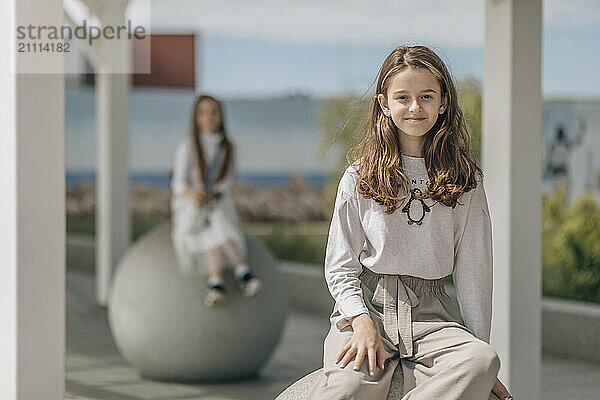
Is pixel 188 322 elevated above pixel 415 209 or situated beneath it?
situated beneath

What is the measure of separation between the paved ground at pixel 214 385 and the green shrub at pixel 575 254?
1407 mm

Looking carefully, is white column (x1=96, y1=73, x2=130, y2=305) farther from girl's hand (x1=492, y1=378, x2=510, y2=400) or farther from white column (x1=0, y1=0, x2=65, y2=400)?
girl's hand (x1=492, y1=378, x2=510, y2=400)

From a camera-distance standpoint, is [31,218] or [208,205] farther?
[208,205]

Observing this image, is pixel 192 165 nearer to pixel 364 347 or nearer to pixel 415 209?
pixel 415 209

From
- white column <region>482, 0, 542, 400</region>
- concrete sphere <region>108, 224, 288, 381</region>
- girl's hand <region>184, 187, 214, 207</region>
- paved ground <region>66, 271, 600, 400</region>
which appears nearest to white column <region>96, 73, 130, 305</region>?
paved ground <region>66, 271, 600, 400</region>

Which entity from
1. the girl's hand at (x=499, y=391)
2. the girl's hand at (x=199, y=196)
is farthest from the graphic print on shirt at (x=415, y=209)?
the girl's hand at (x=199, y=196)

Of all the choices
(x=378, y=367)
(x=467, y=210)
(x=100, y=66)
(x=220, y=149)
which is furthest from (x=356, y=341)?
(x=100, y=66)

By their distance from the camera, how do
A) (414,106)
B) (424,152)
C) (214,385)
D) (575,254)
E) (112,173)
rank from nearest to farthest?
(414,106), (424,152), (214,385), (575,254), (112,173)

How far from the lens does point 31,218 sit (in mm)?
4551

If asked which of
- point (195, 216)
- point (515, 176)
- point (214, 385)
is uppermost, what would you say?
point (515, 176)

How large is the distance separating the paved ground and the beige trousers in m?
2.76

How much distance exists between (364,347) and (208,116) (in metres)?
3.94

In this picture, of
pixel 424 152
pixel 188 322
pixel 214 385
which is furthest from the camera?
pixel 214 385

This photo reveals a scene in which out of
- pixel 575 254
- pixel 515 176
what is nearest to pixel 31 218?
pixel 515 176
